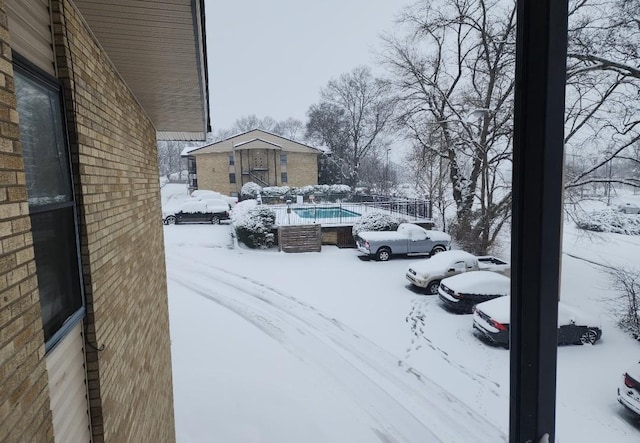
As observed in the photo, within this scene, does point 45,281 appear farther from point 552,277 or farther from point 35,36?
point 552,277

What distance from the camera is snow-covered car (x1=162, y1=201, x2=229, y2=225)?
2070 cm

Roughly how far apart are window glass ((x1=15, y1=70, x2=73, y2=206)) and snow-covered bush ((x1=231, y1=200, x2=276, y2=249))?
46.5 feet

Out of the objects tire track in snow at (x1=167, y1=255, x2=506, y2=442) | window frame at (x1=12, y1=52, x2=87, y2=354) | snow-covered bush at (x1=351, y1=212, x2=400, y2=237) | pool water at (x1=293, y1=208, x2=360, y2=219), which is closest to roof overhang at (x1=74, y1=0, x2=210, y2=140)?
window frame at (x1=12, y1=52, x2=87, y2=354)

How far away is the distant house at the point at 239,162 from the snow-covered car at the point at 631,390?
3058cm

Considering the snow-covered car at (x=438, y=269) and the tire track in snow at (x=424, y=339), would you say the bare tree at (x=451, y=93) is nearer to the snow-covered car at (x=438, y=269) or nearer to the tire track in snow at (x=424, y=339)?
the snow-covered car at (x=438, y=269)

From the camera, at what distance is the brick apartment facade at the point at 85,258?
4.02 feet

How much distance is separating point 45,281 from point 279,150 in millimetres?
33451

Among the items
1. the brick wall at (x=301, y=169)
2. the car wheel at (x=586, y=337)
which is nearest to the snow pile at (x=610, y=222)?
the car wheel at (x=586, y=337)

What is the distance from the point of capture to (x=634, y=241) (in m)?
3.32

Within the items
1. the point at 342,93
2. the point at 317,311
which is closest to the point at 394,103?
the point at 317,311

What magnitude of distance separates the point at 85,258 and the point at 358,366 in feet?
21.5

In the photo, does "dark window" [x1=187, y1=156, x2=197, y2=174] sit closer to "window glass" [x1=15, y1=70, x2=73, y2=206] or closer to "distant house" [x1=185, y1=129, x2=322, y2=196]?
"distant house" [x1=185, y1=129, x2=322, y2=196]

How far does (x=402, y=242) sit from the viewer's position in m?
14.9

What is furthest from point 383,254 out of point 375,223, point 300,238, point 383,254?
point 300,238
